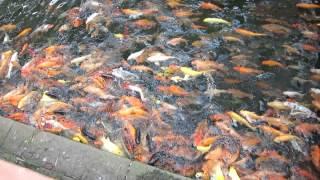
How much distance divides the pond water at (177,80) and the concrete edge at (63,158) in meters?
0.12

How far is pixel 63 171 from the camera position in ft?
10.2

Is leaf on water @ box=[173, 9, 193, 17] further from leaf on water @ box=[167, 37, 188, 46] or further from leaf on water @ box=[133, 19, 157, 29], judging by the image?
leaf on water @ box=[167, 37, 188, 46]

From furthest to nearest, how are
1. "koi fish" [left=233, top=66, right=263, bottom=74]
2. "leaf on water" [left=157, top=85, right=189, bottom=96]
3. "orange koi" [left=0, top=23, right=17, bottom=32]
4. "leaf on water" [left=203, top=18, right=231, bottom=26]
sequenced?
"orange koi" [left=0, top=23, right=17, bottom=32] → "leaf on water" [left=203, top=18, right=231, bottom=26] → "koi fish" [left=233, top=66, right=263, bottom=74] → "leaf on water" [left=157, top=85, right=189, bottom=96]

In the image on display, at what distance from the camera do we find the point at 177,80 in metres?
3.80

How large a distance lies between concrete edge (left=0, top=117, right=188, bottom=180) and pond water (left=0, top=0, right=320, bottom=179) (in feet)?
0.38

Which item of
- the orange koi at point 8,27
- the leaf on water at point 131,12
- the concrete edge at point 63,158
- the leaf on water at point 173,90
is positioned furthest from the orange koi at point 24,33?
the leaf on water at point 173,90

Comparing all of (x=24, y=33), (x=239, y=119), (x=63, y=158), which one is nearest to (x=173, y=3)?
(x=24, y=33)

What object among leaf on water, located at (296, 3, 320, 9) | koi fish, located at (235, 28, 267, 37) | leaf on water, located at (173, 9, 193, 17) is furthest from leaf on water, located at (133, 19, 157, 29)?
leaf on water, located at (296, 3, 320, 9)

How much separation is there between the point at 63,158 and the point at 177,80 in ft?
4.23

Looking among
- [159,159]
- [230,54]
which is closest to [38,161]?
[159,159]

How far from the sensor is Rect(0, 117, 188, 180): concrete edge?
304 centimetres

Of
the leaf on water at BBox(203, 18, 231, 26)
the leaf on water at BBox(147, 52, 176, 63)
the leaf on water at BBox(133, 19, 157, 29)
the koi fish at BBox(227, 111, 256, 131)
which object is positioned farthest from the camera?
the leaf on water at BBox(133, 19, 157, 29)

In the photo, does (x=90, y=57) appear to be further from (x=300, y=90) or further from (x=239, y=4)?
(x=300, y=90)

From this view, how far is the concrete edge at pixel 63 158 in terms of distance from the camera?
3.04m
